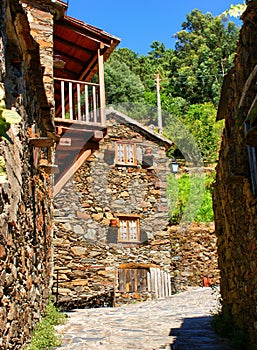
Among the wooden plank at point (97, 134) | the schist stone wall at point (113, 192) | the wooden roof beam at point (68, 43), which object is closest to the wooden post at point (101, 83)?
the wooden plank at point (97, 134)

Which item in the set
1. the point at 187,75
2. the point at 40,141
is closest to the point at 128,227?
the point at 40,141

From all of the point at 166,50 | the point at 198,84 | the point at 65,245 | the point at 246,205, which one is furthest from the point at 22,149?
the point at 166,50

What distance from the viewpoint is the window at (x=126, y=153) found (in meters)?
13.9

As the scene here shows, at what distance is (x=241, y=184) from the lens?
4.81m

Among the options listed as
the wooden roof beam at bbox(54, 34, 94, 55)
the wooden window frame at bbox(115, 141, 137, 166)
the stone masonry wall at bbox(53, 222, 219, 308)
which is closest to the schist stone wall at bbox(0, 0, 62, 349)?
the wooden roof beam at bbox(54, 34, 94, 55)

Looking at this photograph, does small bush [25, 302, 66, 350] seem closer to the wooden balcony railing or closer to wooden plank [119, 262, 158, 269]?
the wooden balcony railing

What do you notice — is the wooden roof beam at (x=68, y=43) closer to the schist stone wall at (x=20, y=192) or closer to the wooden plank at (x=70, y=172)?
the wooden plank at (x=70, y=172)

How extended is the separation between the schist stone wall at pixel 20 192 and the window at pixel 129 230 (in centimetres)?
694

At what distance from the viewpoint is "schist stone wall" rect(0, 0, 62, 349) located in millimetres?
3605

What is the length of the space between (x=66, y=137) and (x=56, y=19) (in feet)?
7.39

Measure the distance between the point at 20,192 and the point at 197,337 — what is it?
2.97m

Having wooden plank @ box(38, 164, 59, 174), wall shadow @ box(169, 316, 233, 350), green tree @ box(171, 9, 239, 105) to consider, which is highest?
green tree @ box(171, 9, 239, 105)

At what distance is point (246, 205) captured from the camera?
4617mm

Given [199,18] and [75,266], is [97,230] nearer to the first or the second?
[75,266]
